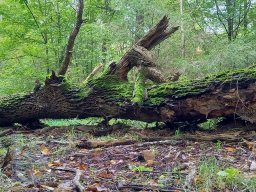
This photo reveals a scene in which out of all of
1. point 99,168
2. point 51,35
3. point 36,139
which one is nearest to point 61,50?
point 51,35

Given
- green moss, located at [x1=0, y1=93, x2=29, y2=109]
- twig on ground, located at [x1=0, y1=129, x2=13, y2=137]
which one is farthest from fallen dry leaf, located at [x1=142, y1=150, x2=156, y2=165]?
green moss, located at [x1=0, y1=93, x2=29, y2=109]

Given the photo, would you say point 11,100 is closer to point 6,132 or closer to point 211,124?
point 6,132

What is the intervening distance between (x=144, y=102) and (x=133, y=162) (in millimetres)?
1755

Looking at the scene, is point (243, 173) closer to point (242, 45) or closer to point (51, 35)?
point (242, 45)

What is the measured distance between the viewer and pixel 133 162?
3.77m

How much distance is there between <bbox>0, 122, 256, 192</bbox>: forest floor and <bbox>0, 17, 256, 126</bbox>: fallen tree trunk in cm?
32

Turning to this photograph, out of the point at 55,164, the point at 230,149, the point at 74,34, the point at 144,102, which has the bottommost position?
the point at 55,164

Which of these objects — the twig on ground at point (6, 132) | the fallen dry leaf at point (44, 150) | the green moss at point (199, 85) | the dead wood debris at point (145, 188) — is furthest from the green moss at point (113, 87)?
the dead wood debris at point (145, 188)

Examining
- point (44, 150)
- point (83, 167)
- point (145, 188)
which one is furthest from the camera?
point (44, 150)

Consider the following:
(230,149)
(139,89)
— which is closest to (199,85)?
(139,89)

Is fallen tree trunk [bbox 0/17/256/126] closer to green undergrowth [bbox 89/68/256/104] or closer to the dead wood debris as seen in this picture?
green undergrowth [bbox 89/68/256/104]

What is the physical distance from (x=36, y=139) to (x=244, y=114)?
3.28 meters

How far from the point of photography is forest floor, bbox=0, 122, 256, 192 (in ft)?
9.19

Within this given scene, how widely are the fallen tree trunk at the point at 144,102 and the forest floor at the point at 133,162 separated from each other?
0.32m
